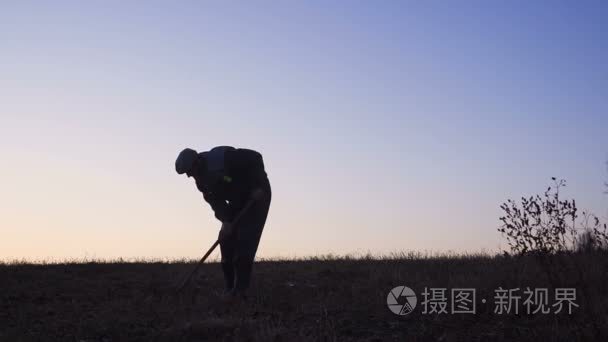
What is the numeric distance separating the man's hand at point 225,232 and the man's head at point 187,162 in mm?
685

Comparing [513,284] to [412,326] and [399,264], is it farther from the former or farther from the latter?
[399,264]

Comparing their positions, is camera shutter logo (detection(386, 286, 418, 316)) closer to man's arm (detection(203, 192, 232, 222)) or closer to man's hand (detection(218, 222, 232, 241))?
man's hand (detection(218, 222, 232, 241))

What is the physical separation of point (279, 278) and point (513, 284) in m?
3.16

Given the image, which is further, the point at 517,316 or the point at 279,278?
the point at 279,278

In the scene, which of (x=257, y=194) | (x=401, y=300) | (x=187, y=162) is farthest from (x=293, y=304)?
(x=187, y=162)

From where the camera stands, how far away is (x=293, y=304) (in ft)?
22.3

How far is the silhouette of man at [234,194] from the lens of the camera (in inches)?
288

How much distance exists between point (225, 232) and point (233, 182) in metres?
0.56

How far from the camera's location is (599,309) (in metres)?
5.67

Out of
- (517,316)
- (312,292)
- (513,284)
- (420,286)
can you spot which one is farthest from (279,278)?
(517,316)

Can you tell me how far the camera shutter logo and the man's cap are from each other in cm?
246

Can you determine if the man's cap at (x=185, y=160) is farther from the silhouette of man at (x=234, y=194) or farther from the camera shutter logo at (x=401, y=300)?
the camera shutter logo at (x=401, y=300)

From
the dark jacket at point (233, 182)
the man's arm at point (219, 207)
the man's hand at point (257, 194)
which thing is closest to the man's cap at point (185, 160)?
the dark jacket at point (233, 182)

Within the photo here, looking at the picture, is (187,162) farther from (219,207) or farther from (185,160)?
(219,207)
